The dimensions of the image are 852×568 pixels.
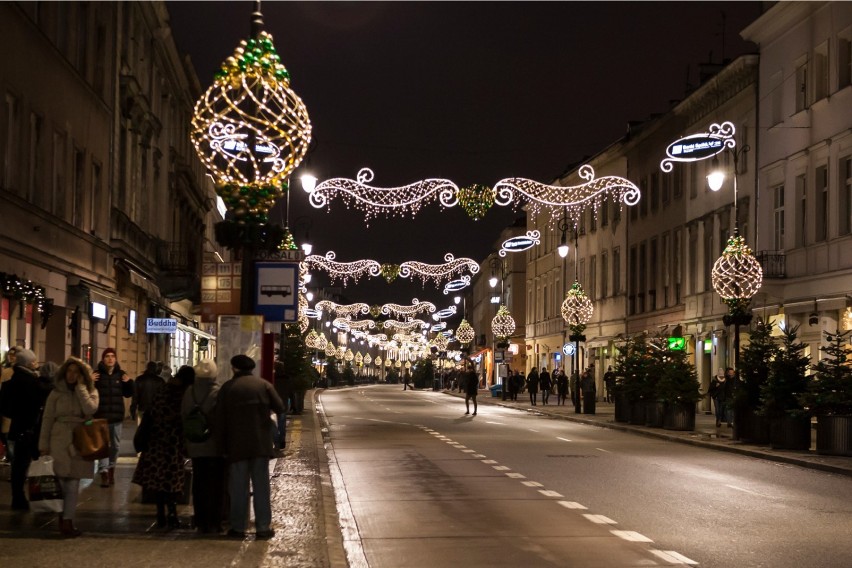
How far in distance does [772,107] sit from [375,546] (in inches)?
1260

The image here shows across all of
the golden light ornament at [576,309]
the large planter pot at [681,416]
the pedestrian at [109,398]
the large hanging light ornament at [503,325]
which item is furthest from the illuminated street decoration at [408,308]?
the pedestrian at [109,398]

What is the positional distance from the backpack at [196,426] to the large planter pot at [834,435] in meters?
15.2

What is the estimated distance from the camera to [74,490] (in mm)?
12180

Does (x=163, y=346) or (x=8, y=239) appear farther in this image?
(x=163, y=346)

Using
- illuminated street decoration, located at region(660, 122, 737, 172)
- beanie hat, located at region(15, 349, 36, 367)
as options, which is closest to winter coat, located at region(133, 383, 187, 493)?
beanie hat, located at region(15, 349, 36, 367)

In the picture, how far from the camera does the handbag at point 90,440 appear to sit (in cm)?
1230

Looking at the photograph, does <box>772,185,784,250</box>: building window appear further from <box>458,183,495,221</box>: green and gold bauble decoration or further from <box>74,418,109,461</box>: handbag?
<box>74,418,109,461</box>: handbag

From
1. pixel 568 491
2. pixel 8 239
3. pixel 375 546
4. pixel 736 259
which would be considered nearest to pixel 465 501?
pixel 568 491

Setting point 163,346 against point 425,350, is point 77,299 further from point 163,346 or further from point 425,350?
point 425,350

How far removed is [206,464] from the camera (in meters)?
12.7

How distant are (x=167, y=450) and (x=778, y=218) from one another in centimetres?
3093

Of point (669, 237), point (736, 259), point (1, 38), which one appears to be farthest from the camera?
point (669, 237)

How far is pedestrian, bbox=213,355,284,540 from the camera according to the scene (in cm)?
1211

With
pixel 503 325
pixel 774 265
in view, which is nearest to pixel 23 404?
pixel 774 265
